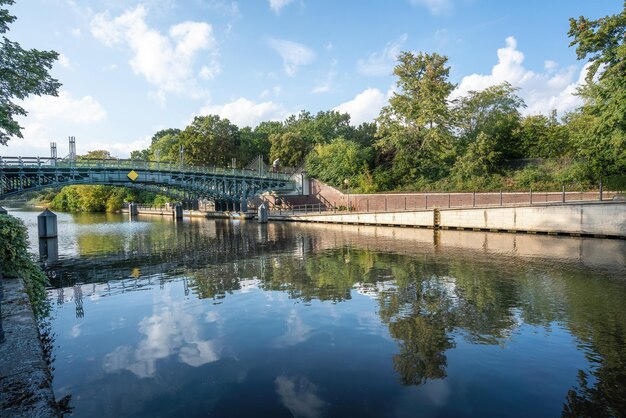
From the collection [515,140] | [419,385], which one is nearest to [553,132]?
[515,140]

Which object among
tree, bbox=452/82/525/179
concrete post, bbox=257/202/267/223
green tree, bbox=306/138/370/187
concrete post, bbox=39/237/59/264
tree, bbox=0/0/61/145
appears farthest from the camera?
green tree, bbox=306/138/370/187

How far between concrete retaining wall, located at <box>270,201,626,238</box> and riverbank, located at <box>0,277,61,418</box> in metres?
33.5

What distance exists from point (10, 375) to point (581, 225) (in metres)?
34.1

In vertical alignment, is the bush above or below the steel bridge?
below

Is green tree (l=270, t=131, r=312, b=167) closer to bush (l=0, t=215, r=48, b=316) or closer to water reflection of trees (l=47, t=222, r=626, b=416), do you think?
water reflection of trees (l=47, t=222, r=626, b=416)

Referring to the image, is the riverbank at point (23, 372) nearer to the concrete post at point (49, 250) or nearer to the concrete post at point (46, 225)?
the concrete post at point (49, 250)

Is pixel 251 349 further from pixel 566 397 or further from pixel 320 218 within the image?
pixel 320 218

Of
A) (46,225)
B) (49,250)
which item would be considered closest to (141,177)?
(46,225)

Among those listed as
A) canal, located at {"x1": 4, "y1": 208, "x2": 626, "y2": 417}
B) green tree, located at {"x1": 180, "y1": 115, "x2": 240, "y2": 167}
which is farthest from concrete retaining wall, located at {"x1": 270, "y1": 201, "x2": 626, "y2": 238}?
green tree, located at {"x1": 180, "y1": 115, "x2": 240, "y2": 167}

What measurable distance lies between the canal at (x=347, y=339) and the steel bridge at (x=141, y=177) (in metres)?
→ 27.5

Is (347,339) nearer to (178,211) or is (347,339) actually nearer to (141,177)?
(141,177)

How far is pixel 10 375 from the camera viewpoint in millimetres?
6258

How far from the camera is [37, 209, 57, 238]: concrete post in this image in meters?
36.3

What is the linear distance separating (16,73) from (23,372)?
17.0 metres
